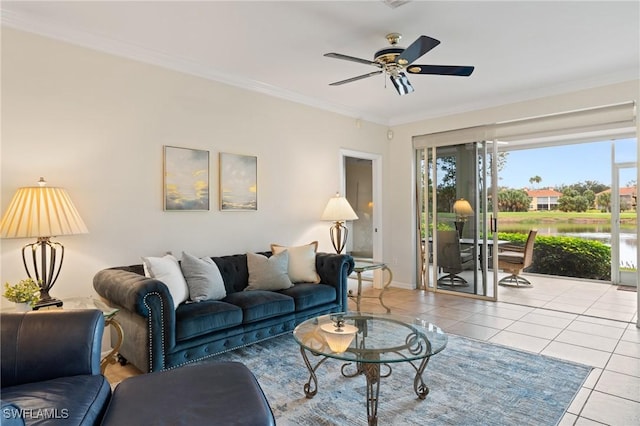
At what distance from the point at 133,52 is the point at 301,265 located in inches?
105

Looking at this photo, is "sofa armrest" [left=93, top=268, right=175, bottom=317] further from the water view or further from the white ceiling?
the water view

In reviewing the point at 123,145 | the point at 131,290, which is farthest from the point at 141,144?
the point at 131,290

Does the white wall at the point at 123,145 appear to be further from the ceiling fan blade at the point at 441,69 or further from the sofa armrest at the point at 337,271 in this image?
the ceiling fan blade at the point at 441,69

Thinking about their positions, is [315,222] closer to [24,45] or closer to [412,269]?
[412,269]

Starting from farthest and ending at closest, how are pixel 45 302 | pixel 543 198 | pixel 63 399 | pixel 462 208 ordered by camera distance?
pixel 543 198 < pixel 462 208 < pixel 45 302 < pixel 63 399

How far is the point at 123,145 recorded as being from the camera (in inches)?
132

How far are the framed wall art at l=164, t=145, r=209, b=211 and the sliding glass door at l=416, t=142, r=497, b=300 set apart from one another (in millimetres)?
3584

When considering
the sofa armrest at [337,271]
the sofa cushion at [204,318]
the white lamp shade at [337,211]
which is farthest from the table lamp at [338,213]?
the sofa cushion at [204,318]

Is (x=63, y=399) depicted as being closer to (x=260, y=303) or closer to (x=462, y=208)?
(x=260, y=303)

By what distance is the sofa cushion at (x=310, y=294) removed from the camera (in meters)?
3.65

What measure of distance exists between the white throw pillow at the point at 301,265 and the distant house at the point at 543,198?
5.84 m

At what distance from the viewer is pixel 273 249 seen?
423 centimetres

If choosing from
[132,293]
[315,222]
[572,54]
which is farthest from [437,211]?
[132,293]

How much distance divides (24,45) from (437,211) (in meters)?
5.31
